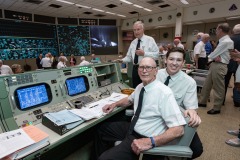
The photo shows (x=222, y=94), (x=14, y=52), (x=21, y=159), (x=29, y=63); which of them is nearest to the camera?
(x=21, y=159)

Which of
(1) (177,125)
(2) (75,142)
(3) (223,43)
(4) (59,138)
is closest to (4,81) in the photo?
(4) (59,138)

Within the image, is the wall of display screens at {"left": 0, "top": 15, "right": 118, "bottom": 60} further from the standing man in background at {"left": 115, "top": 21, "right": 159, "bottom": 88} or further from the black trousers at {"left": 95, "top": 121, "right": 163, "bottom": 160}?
the black trousers at {"left": 95, "top": 121, "right": 163, "bottom": 160}

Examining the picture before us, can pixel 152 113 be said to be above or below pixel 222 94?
above

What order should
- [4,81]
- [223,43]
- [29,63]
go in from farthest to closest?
[29,63], [223,43], [4,81]

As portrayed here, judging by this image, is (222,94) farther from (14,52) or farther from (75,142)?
(14,52)

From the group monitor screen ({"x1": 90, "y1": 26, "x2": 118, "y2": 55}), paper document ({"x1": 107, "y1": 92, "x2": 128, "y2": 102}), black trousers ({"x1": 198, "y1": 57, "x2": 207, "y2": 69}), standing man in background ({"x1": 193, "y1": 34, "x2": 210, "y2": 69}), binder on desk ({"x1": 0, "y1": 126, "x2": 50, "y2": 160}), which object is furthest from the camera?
monitor screen ({"x1": 90, "y1": 26, "x2": 118, "y2": 55})

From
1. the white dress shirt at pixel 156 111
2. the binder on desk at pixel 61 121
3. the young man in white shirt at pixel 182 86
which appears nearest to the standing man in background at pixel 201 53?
the young man in white shirt at pixel 182 86

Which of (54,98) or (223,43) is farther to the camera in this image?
(223,43)

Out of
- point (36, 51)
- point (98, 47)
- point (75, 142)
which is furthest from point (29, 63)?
point (75, 142)

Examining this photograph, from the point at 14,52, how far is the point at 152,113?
8522mm

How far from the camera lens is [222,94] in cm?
288

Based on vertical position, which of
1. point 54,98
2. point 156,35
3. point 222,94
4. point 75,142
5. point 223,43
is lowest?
point 75,142

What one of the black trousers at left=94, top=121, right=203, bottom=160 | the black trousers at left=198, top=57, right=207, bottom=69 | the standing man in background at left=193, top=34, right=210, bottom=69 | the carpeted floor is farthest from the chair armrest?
the black trousers at left=198, top=57, right=207, bottom=69

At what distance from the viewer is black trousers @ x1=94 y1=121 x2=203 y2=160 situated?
3.90ft
